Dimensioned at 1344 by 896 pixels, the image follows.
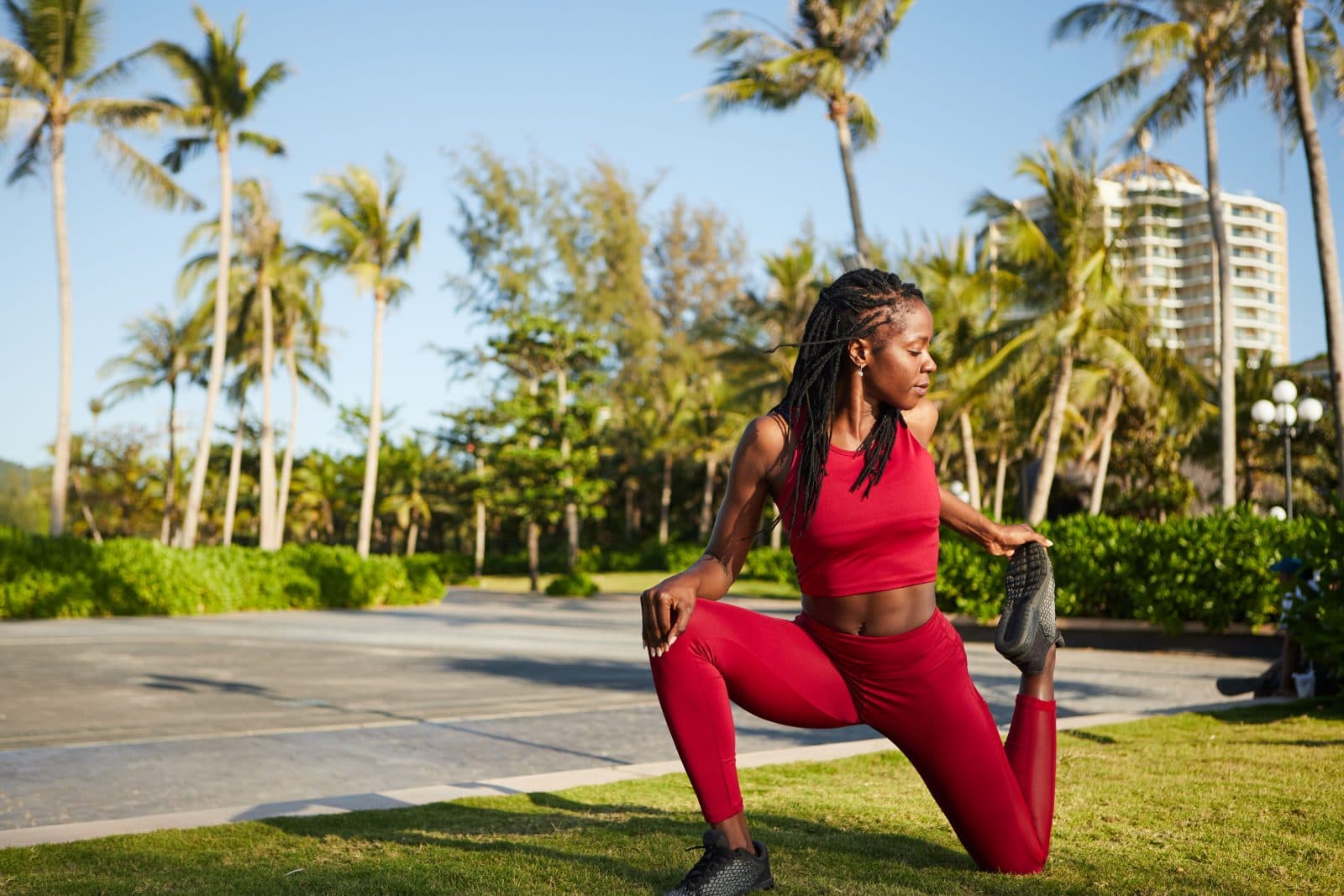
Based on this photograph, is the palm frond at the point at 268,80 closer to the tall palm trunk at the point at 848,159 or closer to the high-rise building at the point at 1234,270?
the tall palm trunk at the point at 848,159

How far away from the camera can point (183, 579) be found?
25609mm

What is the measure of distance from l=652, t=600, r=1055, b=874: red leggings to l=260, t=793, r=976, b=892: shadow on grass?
1.11 feet

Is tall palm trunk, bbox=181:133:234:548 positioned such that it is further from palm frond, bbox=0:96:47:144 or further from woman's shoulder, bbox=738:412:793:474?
woman's shoulder, bbox=738:412:793:474

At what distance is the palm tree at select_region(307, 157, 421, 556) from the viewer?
33531 mm

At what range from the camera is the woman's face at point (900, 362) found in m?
3.07

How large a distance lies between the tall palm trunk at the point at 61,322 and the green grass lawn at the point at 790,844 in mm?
24077

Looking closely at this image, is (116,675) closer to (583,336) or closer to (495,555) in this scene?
(583,336)

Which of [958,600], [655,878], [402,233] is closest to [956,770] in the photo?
[655,878]

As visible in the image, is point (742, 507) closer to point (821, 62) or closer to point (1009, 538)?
point (1009, 538)

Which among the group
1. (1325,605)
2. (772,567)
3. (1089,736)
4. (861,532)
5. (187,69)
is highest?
(187,69)

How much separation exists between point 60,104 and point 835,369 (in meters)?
27.8

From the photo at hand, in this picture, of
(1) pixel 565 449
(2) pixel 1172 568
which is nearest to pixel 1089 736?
(2) pixel 1172 568

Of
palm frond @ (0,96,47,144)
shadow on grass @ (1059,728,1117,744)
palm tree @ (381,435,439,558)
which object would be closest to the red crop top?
shadow on grass @ (1059,728,1117,744)

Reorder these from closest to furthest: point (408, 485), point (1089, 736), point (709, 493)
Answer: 1. point (1089, 736)
2. point (709, 493)
3. point (408, 485)
